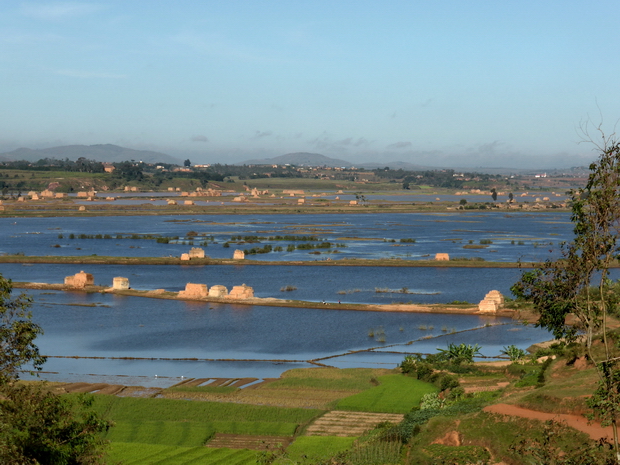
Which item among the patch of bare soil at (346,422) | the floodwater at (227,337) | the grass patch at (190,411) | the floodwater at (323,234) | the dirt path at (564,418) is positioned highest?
the dirt path at (564,418)

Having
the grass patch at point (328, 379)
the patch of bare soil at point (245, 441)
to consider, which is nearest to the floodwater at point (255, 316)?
the grass patch at point (328, 379)

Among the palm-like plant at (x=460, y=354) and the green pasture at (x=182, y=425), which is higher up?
the palm-like plant at (x=460, y=354)

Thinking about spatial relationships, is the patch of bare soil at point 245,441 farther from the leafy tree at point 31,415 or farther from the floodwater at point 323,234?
the floodwater at point 323,234

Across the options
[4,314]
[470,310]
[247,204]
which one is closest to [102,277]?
[470,310]

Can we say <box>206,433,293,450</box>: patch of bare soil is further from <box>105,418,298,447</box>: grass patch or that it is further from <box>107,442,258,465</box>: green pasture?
<box>107,442,258,465</box>: green pasture

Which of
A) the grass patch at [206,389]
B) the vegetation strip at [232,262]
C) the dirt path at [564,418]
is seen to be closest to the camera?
the dirt path at [564,418]

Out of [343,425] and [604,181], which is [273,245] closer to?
[343,425]

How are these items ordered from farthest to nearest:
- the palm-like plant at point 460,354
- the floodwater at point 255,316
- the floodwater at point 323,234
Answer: the floodwater at point 323,234, the floodwater at point 255,316, the palm-like plant at point 460,354

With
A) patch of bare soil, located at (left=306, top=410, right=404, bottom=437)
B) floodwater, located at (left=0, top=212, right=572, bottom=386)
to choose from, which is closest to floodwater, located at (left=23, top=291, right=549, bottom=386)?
floodwater, located at (left=0, top=212, right=572, bottom=386)

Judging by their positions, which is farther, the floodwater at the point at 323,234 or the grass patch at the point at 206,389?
the floodwater at the point at 323,234
